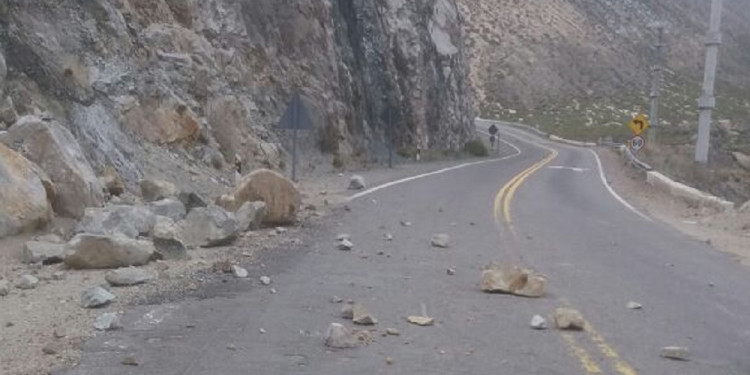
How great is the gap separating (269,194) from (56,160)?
3.51m

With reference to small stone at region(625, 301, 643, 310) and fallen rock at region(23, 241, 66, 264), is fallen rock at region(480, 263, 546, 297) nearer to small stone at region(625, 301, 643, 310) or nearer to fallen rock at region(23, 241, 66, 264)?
small stone at region(625, 301, 643, 310)

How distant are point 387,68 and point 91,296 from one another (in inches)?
1276

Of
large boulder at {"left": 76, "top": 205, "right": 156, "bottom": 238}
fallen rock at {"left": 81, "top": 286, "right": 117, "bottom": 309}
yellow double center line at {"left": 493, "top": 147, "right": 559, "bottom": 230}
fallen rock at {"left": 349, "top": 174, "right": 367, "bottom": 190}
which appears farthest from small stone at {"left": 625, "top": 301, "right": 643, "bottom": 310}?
fallen rock at {"left": 349, "top": 174, "right": 367, "bottom": 190}

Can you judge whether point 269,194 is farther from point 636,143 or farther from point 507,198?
point 636,143

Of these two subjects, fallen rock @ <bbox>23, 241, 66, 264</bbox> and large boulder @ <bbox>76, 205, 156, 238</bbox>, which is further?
large boulder @ <bbox>76, 205, 156, 238</bbox>

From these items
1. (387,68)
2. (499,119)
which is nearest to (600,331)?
(387,68)

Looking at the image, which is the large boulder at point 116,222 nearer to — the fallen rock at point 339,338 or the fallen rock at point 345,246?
the fallen rock at point 345,246

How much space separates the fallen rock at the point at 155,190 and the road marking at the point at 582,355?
8.34 m

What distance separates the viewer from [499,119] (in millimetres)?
92688

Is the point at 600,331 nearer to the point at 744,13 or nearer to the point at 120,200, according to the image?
the point at 120,200

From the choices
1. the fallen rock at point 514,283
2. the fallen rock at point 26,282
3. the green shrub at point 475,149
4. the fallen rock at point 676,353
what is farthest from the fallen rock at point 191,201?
the green shrub at point 475,149

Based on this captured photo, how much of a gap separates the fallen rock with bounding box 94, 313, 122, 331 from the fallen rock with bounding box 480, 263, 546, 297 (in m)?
3.93

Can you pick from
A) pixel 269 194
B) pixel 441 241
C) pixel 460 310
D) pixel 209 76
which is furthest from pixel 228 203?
pixel 209 76

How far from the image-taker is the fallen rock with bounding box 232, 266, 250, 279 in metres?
9.77
